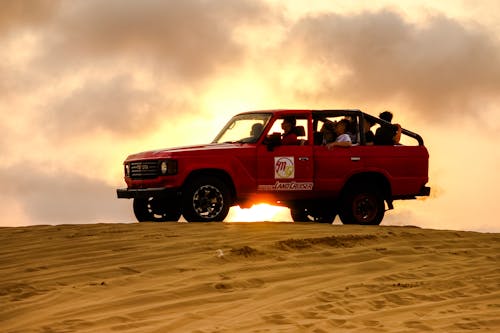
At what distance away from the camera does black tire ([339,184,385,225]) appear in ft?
53.5

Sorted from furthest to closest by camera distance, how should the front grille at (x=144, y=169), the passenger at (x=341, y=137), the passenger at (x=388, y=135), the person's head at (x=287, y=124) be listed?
the passenger at (x=388, y=135), the passenger at (x=341, y=137), the person's head at (x=287, y=124), the front grille at (x=144, y=169)

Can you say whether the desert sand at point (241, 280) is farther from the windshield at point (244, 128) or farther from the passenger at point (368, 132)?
the passenger at point (368, 132)

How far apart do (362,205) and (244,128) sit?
2.63m

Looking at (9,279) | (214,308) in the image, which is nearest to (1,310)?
(9,279)

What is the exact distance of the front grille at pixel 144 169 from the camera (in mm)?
14799

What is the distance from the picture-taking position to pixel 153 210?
15.9 m

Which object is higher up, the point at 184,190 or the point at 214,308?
the point at 184,190

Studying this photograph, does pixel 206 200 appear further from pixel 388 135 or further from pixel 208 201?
pixel 388 135

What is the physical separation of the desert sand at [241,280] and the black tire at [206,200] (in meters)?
0.65

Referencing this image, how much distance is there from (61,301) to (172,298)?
1.08 meters

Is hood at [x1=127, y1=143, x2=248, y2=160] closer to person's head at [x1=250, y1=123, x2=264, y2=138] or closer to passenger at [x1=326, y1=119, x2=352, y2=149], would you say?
person's head at [x1=250, y1=123, x2=264, y2=138]

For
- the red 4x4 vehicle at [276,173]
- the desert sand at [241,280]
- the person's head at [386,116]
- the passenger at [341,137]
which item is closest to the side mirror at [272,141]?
the red 4x4 vehicle at [276,173]

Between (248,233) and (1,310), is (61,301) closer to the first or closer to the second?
(1,310)

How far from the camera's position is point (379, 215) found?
1678 cm
